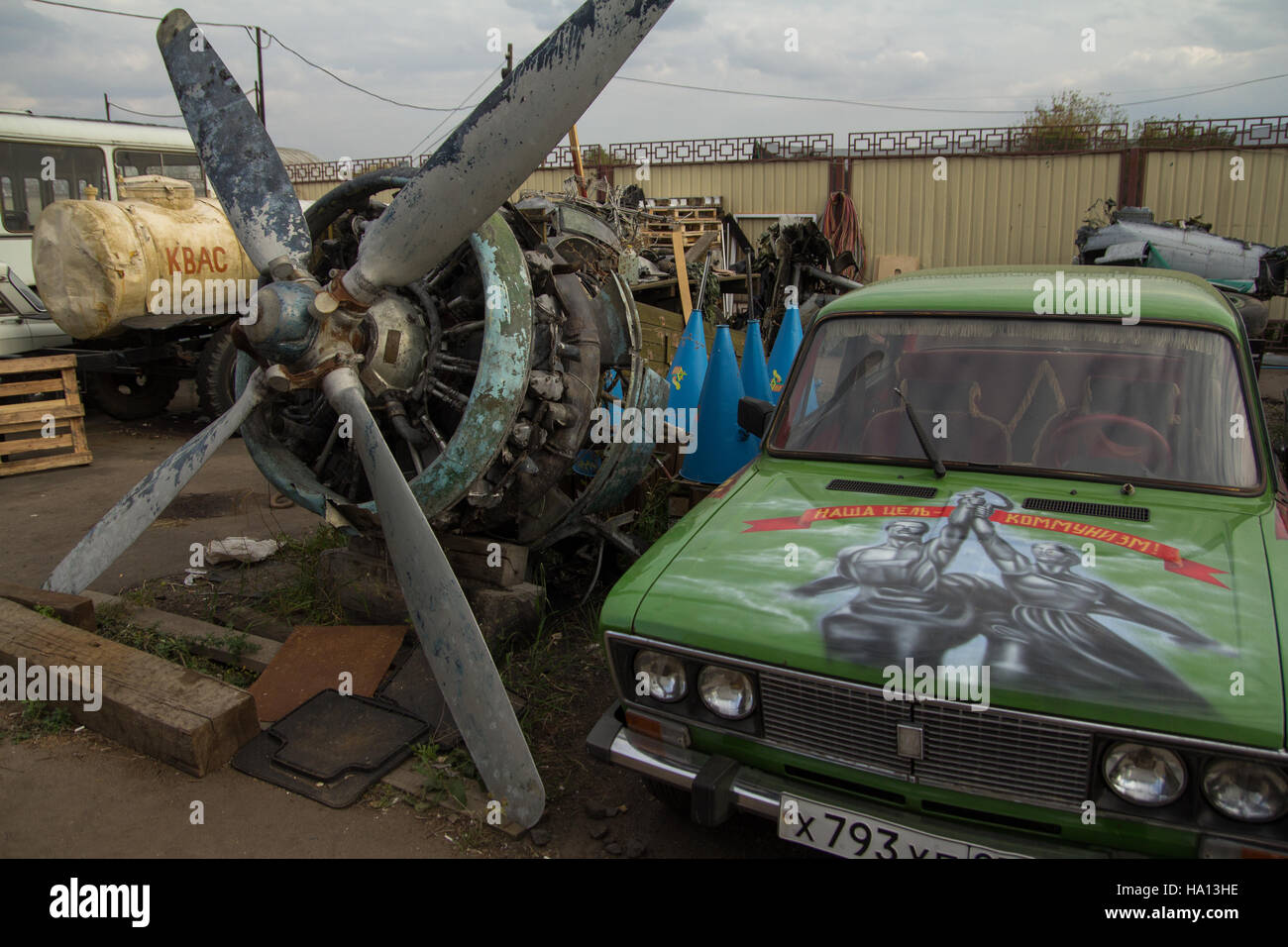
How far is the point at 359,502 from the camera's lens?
4383 millimetres

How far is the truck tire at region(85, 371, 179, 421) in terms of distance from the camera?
9828 millimetres

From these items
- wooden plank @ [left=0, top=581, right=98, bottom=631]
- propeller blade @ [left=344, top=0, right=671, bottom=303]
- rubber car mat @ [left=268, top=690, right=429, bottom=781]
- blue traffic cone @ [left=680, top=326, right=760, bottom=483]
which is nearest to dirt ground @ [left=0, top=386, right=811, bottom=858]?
rubber car mat @ [left=268, top=690, right=429, bottom=781]

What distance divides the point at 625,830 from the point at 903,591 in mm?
1429

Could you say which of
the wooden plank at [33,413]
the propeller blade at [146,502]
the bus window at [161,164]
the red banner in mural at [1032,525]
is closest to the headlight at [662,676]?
the red banner in mural at [1032,525]

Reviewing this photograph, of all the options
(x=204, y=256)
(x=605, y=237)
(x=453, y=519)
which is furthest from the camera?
(x=204, y=256)

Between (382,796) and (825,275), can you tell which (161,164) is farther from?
(382,796)

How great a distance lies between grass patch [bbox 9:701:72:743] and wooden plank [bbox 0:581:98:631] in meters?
0.56

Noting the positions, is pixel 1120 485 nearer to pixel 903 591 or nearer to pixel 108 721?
pixel 903 591

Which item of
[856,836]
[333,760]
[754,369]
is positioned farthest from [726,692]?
[754,369]

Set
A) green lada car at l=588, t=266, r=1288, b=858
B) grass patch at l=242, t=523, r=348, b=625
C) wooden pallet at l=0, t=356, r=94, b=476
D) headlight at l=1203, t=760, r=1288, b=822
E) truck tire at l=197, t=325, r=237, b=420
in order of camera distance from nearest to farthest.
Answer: headlight at l=1203, t=760, r=1288, b=822, green lada car at l=588, t=266, r=1288, b=858, grass patch at l=242, t=523, r=348, b=625, wooden pallet at l=0, t=356, r=94, b=476, truck tire at l=197, t=325, r=237, b=420

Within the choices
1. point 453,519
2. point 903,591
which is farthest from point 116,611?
point 903,591

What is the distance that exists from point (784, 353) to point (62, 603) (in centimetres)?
486

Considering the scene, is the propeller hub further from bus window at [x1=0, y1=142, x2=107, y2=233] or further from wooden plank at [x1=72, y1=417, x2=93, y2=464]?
bus window at [x1=0, y1=142, x2=107, y2=233]

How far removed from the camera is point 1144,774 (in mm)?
1908
